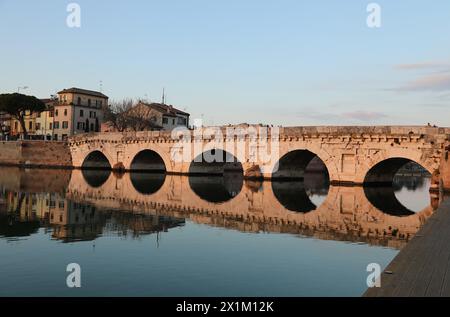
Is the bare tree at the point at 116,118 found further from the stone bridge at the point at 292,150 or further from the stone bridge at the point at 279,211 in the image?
the stone bridge at the point at 279,211

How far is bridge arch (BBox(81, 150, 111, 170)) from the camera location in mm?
69562

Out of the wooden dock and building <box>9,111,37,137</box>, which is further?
building <box>9,111,37,137</box>

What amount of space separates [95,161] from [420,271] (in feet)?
213

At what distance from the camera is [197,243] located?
17.2m

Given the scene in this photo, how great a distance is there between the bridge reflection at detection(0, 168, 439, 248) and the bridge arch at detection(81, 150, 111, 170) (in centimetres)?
3249

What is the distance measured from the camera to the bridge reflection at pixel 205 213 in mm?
19859

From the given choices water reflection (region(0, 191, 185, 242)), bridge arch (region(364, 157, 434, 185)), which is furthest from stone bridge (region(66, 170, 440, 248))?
bridge arch (region(364, 157, 434, 185))

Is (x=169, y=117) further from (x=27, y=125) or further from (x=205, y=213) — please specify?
(x=205, y=213)

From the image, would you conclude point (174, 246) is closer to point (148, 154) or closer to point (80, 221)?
point (80, 221)

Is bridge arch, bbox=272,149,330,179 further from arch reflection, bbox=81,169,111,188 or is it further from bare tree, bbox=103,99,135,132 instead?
bare tree, bbox=103,99,135,132

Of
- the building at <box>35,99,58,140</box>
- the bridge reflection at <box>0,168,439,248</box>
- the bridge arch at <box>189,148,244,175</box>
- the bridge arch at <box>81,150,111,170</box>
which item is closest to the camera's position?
the bridge reflection at <box>0,168,439,248</box>

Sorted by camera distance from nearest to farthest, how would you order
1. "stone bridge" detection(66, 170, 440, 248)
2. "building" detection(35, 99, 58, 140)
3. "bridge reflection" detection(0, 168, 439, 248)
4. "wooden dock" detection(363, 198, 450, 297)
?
1. "wooden dock" detection(363, 198, 450, 297)
2. "bridge reflection" detection(0, 168, 439, 248)
3. "stone bridge" detection(66, 170, 440, 248)
4. "building" detection(35, 99, 58, 140)
